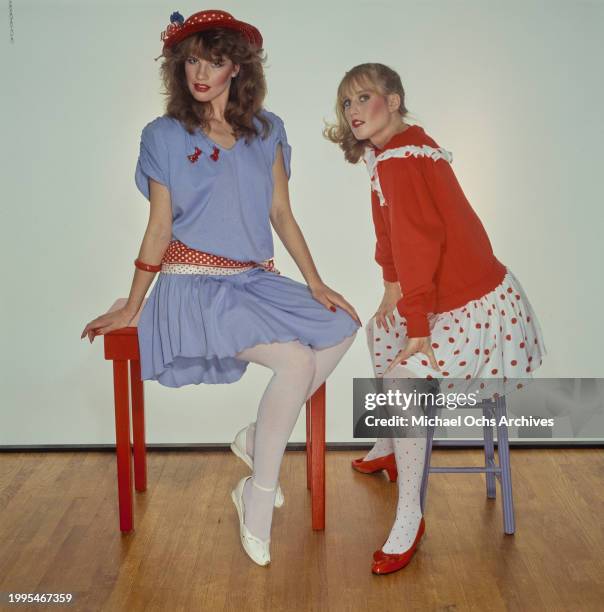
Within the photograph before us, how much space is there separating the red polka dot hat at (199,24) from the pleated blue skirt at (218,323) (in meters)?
0.65

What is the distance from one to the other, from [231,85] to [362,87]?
375 mm

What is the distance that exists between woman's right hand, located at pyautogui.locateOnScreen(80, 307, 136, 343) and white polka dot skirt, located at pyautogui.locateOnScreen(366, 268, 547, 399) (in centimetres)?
74

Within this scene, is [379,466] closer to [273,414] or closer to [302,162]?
[273,414]

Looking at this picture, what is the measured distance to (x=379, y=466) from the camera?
138 inches

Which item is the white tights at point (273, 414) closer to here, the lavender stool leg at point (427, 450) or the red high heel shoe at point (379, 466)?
the lavender stool leg at point (427, 450)

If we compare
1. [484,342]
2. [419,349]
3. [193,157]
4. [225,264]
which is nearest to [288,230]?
[225,264]

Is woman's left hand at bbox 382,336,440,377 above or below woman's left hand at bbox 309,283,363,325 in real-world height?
below

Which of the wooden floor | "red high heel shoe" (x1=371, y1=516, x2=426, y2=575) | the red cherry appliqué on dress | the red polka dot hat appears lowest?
the wooden floor

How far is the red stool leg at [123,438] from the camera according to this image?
9.70 feet

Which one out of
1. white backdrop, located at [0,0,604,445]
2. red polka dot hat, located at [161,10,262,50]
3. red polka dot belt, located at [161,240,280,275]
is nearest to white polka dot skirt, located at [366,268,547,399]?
red polka dot belt, located at [161,240,280,275]

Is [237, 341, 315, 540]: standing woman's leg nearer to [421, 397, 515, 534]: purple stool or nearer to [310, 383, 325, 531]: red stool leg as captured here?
[310, 383, 325, 531]: red stool leg

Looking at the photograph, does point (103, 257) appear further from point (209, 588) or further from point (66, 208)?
→ point (209, 588)

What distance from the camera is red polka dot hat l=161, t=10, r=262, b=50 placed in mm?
2857

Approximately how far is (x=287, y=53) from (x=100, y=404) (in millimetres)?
1472
